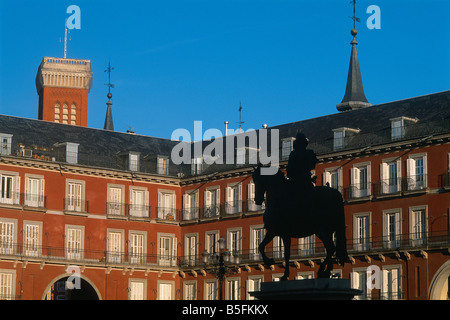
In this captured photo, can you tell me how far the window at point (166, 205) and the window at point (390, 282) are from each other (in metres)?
21.3

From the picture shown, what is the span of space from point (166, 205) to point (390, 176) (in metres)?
21.4

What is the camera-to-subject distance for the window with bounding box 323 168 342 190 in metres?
74.5

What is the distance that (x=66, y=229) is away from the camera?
79.5 m

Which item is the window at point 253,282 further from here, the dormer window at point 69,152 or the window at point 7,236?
the window at point 7,236

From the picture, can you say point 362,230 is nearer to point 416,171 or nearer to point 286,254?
point 416,171

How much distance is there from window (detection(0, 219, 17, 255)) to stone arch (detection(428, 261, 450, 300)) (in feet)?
98.7

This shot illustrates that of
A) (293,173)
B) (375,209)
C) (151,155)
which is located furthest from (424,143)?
(293,173)

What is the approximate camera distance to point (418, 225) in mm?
69000

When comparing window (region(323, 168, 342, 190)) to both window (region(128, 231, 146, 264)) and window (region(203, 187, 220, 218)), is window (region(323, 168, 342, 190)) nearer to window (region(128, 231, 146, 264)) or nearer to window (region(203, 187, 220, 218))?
window (region(203, 187, 220, 218))

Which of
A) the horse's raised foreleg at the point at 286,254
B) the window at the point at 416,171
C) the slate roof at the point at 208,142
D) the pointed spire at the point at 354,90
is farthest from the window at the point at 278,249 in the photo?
the horse's raised foreleg at the point at 286,254

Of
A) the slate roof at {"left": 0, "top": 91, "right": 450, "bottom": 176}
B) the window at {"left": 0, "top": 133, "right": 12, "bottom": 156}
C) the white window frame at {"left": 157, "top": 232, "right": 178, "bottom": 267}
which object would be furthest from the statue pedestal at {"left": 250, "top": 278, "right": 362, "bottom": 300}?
the white window frame at {"left": 157, "top": 232, "right": 178, "bottom": 267}
